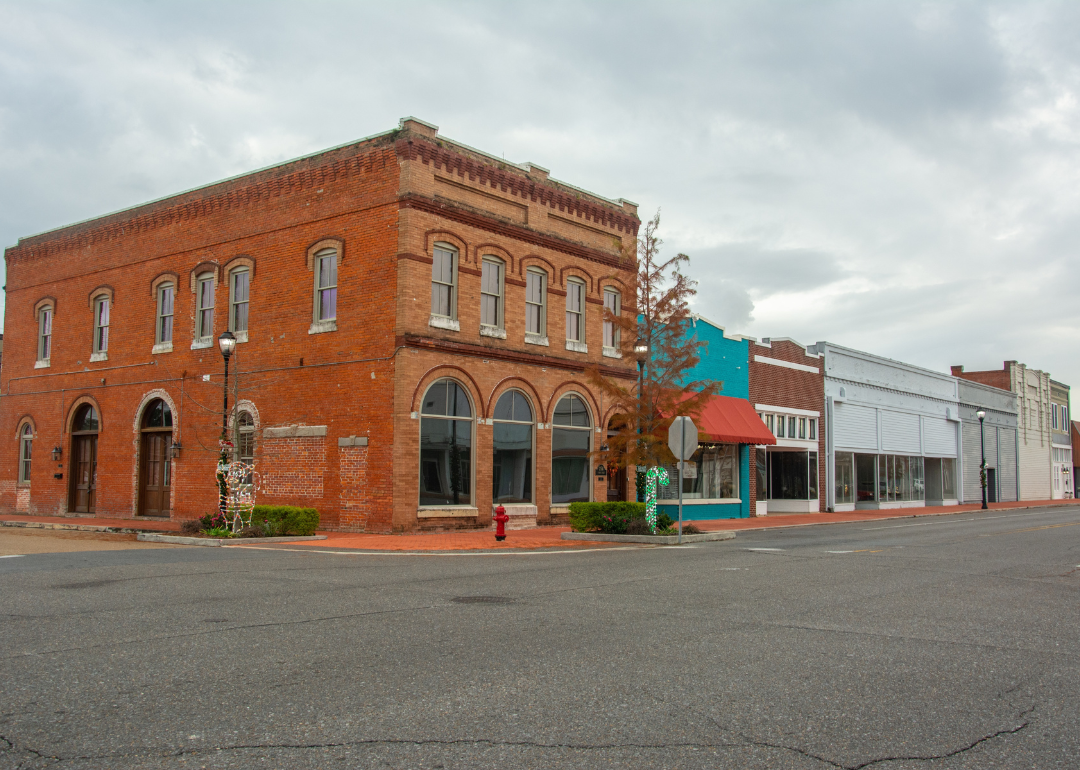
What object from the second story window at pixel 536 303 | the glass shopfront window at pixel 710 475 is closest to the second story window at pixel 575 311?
the second story window at pixel 536 303

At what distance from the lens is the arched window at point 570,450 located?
25594 mm

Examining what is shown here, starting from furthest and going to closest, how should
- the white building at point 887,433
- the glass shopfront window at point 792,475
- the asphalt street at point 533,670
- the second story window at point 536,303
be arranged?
the white building at point 887,433 < the glass shopfront window at point 792,475 < the second story window at point 536,303 < the asphalt street at point 533,670

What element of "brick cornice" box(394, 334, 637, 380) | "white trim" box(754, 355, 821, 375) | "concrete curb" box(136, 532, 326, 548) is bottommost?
"concrete curb" box(136, 532, 326, 548)

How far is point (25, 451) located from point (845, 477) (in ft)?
108

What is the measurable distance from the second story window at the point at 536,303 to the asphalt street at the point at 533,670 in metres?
13.4

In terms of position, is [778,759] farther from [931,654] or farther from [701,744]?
[931,654]

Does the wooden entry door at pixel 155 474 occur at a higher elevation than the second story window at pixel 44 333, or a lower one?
lower

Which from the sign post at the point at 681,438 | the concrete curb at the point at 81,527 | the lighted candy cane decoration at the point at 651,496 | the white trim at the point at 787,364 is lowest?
the concrete curb at the point at 81,527

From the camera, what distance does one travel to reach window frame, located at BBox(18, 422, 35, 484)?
30.8 metres

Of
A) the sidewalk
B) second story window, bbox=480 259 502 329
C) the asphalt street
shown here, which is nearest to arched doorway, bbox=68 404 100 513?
the sidewalk

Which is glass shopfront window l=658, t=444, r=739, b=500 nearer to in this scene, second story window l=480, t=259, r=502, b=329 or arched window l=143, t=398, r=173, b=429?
second story window l=480, t=259, r=502, b=329

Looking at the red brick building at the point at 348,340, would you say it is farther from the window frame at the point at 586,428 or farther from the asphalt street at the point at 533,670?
the asphalt street at the point at 533,670

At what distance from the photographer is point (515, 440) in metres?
24.3

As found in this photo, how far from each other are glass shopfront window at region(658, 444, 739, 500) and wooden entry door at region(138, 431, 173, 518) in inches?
604
